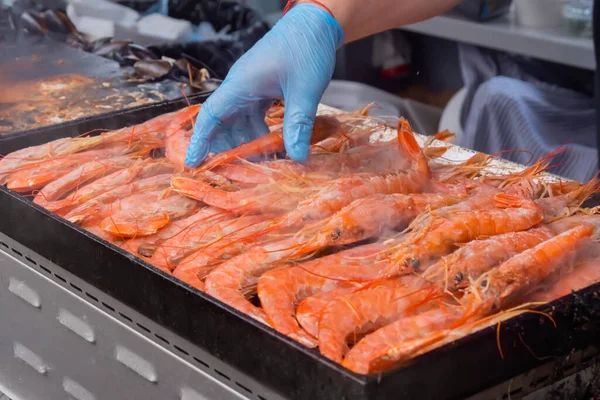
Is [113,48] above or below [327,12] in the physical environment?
below

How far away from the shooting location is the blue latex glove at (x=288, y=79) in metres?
2.11

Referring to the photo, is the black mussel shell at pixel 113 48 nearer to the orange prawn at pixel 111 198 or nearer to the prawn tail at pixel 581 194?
the orange prawn at pixel 111 198

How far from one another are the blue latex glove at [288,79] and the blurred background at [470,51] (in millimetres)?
1241

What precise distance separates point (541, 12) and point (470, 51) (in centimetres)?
79

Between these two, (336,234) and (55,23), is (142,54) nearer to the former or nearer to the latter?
(55,23)

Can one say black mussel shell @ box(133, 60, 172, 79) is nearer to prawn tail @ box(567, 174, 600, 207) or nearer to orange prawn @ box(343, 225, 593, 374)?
prawn tail @ box(567, 174, 600, 207)

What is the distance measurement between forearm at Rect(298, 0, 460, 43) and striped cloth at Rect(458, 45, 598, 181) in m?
1.72

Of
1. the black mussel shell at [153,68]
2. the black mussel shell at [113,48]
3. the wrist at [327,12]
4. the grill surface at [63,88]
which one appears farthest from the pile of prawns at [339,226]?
the black mussel shell at [113,48]

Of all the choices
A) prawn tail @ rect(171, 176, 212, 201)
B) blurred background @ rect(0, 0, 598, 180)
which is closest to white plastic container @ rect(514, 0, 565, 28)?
blurred background @ rect(0, 0, 598, 180)

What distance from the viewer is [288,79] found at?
2152 millimetres

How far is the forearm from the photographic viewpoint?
2.22 m

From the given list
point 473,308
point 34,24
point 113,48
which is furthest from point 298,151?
point 34,24

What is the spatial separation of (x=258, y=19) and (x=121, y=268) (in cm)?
303

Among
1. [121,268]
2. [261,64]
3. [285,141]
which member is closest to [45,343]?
[121,268]
